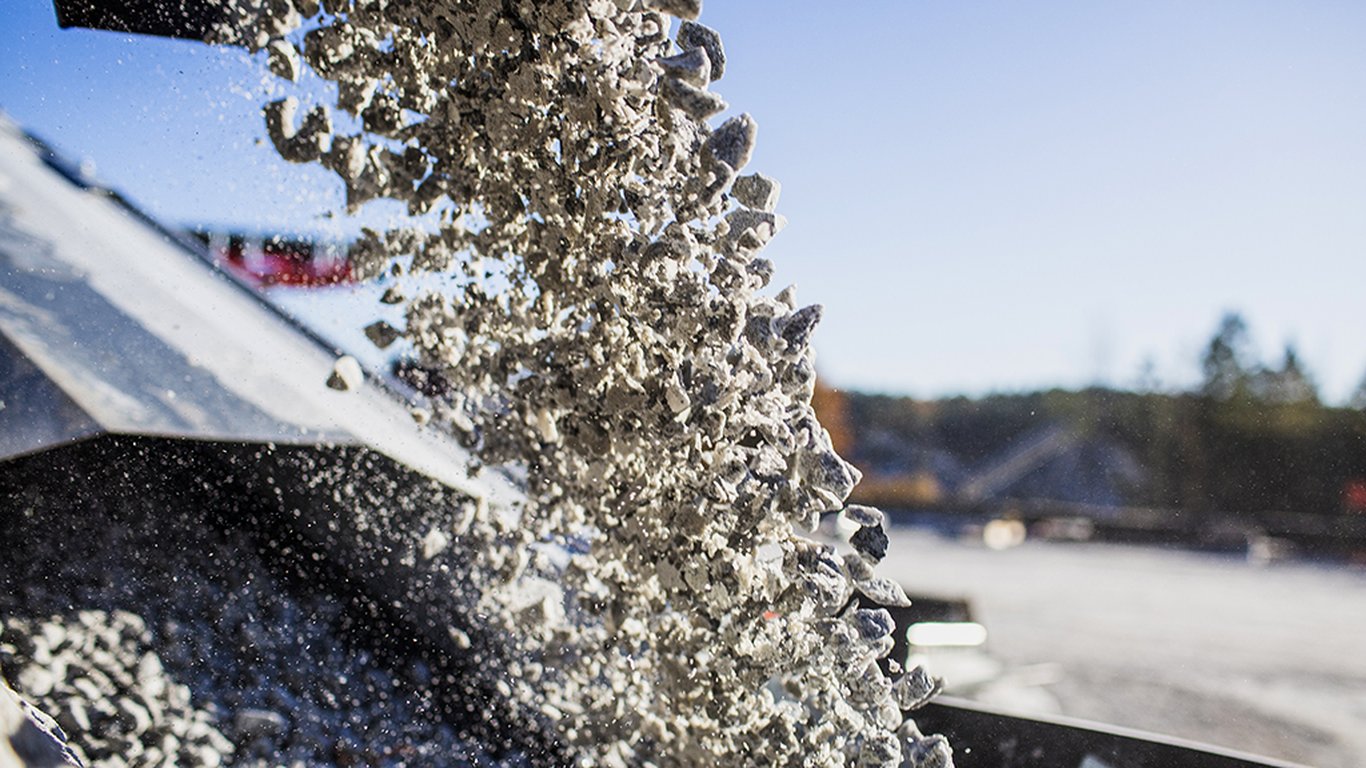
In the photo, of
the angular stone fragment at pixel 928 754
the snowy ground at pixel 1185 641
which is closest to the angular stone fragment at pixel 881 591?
the angular stone fragment at pixel 928 754

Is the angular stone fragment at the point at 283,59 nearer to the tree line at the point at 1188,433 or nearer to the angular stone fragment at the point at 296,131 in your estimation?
the angular stone fragment at the point at 296,131

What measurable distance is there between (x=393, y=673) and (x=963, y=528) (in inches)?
631

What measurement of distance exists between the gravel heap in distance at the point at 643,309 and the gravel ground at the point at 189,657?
1.25ft

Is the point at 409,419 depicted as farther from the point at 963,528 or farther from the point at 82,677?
the point at 963,528

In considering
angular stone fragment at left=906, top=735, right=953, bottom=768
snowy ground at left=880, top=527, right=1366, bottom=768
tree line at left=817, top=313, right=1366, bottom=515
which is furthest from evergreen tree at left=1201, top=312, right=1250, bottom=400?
angular stone fragment at left=906, top=735, right=953, bottom=768

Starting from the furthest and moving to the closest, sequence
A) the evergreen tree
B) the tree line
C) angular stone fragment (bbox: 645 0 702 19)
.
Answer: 1. the evergreen tree
2. the tree line
3. angular stone fragment (bbox: 645 0 702 19)

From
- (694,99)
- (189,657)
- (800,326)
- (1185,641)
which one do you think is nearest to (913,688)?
(800,326)

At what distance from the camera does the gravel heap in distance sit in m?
0.93

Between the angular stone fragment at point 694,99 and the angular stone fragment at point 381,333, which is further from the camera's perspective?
the angular stone fragment at point 381,333

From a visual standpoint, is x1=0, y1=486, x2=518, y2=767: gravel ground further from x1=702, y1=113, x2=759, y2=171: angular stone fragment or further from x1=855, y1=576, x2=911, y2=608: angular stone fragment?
x1=702, y1=113, x2=759, y2=171: angular stone fragment

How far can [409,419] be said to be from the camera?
66.8 inches

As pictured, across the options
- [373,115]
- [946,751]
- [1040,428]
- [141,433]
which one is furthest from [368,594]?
[1040,428]

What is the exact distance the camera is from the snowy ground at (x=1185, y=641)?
161 inches

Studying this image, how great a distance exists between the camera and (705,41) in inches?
36.0
